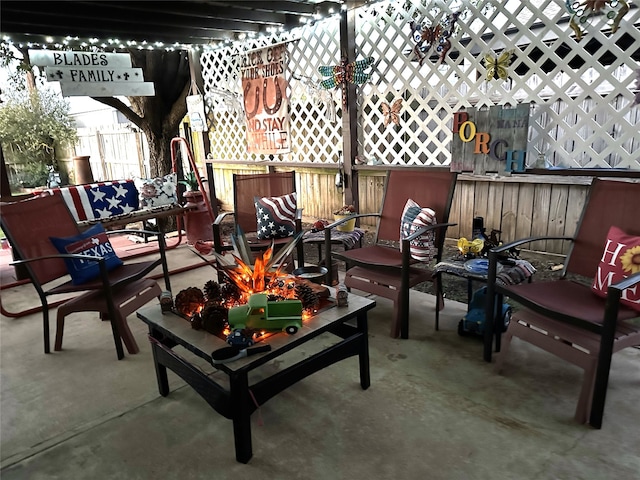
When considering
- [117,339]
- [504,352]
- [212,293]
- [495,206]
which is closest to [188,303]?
[212,293]

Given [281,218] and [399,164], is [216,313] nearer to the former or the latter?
[281,218]

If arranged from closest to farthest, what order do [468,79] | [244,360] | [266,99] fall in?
1. [244,360]
2. [468,79]
3. [266,99]

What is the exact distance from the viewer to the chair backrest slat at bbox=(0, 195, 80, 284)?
2.43 metres

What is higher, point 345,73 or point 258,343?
point 345,73

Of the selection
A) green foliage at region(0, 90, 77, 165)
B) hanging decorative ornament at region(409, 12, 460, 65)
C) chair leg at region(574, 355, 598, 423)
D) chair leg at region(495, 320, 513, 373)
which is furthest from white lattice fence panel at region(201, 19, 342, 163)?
green foliage at region(0, 90, 77, 165)

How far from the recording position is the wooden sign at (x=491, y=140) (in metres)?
3.26

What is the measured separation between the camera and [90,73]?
3438 millimetres

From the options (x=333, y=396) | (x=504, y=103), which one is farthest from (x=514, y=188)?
(x=333, y=396)

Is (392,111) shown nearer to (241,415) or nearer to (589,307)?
(589,307)

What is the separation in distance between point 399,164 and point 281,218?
1384 millimetres

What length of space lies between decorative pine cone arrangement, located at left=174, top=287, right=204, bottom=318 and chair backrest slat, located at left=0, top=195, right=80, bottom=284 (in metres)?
1.04

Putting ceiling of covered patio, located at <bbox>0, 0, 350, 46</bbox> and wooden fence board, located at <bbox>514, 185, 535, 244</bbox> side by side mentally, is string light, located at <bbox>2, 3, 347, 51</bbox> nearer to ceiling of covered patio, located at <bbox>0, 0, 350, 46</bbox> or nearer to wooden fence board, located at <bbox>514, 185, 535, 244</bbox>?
ceiling of covered patio, located at <bbox>0, 0, 350, 46</bbox>

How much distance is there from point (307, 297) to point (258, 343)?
0.33 meters

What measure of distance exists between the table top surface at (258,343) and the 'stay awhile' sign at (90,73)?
2286 millimetres
